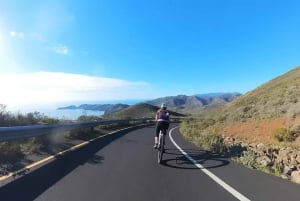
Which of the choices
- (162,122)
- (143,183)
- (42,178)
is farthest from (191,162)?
(42,178)

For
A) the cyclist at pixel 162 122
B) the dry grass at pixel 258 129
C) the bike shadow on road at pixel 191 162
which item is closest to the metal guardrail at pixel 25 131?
the cyclist at pixel 162 122

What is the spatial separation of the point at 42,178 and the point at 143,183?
2379 millimetres

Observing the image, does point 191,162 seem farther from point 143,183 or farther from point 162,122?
point 143,183

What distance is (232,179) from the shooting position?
34.1 ft

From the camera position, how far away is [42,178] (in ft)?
32.8

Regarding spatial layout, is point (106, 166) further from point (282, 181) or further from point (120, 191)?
point (282, 181)

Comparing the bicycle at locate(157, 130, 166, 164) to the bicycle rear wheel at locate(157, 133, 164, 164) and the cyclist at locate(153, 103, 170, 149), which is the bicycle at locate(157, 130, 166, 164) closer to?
the bicycle rear wheel at locate(157, 133, 164, 164)

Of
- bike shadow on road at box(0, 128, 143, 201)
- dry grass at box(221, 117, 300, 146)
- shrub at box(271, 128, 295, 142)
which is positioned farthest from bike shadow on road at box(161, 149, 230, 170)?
dry grass at box(221, 117, 300, 146)

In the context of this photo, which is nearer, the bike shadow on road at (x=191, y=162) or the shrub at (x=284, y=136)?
the bike shadow on road at (x=191, y=162)

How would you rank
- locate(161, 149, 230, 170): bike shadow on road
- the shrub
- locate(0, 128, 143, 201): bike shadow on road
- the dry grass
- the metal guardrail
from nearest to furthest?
locate(0, 128, 143, 201): bike shadow on road < the metal guardrail < locate(161, 149, 230, 170): bike shadow on road < the shrub < the dry grass

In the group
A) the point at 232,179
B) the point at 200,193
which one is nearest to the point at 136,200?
the point at 200,193

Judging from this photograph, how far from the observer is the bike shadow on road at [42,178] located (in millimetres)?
8133

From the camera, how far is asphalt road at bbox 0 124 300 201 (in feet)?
26.9

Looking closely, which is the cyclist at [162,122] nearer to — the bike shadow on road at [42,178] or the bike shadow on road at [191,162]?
the bike shadow on road at [191,162]
